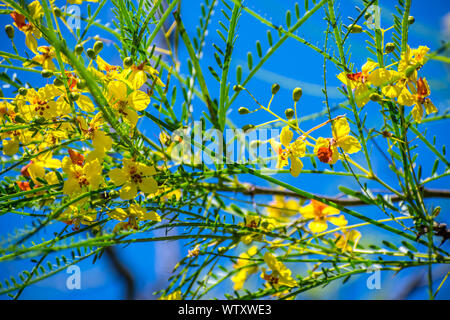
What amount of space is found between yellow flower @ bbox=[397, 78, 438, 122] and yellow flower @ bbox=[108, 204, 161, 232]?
0.36 meters

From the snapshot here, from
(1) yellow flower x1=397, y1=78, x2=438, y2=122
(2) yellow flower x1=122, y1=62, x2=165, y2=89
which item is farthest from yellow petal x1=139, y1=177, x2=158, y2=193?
(1) yellow flower x1=397, y1=78, x2=438, y2=122

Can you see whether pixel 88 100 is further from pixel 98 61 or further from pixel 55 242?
pixel 55 242

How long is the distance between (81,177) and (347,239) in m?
0.43

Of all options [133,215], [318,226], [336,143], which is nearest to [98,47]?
[133,215]

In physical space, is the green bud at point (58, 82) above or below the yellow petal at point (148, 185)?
above

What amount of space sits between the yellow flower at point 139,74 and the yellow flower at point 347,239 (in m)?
0.37

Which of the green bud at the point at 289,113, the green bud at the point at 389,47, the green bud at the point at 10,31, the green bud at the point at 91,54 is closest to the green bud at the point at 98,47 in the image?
the green bud at the point at 91,54

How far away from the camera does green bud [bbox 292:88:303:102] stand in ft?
1.73

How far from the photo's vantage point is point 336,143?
518mm

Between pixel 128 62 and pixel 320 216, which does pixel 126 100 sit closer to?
pixel 128 62

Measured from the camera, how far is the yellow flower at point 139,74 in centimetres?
49

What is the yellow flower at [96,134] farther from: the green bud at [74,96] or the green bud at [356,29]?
the green bud at [356,29]
